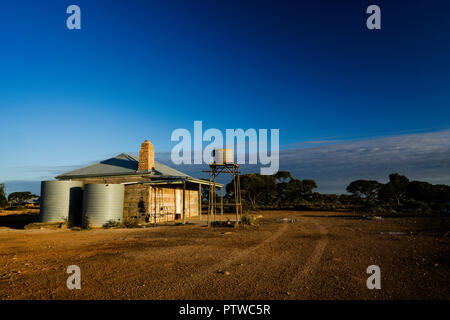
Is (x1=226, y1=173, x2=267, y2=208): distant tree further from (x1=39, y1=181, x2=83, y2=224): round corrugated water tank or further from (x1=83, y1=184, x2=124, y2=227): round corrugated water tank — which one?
(x1=39, y1=181, x2=83, y2=224): round corrugated water tank

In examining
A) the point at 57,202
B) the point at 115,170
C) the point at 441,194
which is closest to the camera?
the point at 57,202

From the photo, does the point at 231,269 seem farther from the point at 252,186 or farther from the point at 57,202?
the point at 252,186

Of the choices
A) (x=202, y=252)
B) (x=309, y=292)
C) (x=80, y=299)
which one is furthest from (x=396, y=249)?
(x=80, y=299)

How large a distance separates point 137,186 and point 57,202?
16.9 ft

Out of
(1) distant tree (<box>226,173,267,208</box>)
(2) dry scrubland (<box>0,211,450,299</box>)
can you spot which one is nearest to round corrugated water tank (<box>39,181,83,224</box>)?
(2) dry scrubland (<box>0,211,450,299</box>)

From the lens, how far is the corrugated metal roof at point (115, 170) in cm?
1975

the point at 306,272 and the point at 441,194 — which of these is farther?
the point at 441,194

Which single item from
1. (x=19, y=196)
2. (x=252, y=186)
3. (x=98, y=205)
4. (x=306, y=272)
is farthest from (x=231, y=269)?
(x=19, y=196)

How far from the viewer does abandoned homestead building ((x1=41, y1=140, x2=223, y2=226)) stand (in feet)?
57.2

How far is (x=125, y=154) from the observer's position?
79.6 feet

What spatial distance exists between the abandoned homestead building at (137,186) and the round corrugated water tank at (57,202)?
0.22ft

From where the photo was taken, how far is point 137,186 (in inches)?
727

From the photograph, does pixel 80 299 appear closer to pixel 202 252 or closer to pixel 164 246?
pixel 202 252

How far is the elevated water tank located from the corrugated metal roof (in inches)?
185
